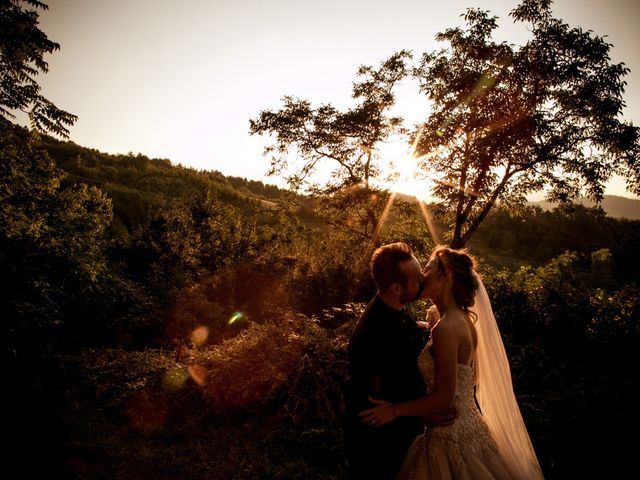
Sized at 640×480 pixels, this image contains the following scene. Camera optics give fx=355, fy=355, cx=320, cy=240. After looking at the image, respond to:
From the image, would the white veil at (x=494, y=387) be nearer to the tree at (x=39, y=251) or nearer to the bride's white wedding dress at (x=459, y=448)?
the bride's white wedding dress at (x=459, y=448)

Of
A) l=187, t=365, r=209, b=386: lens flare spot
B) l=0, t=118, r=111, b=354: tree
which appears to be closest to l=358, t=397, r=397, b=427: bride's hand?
l=187, t=365, r=209, b=386: lens flare spot

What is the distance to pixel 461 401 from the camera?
9.57 feet

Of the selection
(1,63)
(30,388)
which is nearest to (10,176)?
(1,63)

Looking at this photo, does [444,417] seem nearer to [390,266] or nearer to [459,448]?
[459,448]

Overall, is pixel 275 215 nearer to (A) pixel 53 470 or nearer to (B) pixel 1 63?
(B) pixel 1 63

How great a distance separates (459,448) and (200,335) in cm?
1151

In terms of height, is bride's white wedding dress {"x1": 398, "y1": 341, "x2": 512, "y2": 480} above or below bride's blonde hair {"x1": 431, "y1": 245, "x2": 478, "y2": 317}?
below

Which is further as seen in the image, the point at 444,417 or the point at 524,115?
the point at 524,115

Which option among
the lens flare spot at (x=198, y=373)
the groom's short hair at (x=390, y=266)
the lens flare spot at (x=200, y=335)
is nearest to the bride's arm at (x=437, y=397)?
the groom's short hair at (x=390, y=266)

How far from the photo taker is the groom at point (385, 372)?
2.55 meters

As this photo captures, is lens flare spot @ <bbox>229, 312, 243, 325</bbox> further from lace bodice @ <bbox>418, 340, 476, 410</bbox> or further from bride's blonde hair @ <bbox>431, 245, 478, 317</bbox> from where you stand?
bride's blonde hair @ <bbox>431, 245, 478, 317</bbox>

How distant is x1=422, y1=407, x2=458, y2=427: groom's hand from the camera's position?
263cm

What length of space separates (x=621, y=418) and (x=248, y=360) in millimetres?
5547

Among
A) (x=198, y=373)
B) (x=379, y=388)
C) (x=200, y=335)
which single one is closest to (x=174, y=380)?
(x=198, y=373)
